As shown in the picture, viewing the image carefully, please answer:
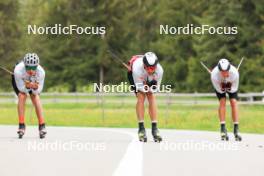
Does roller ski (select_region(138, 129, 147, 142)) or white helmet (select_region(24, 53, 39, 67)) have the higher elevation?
white helmet (select_region(24, 53, 39, 67))

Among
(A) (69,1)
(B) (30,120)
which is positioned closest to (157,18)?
(A) (69,1)

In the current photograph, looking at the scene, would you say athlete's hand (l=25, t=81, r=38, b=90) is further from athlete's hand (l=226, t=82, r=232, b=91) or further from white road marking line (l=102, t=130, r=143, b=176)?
athlete's hand (l=226, t=82, r=232, b=91)

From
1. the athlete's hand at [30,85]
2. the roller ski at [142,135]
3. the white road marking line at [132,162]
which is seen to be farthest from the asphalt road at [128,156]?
the athlete's hand at [30,85]

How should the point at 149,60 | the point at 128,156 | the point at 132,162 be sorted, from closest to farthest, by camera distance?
the point at 132,162 < the point at 128,156 < the point at 149,60

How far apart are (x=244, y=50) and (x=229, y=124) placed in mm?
33081

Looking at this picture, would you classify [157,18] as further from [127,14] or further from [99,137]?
[99,137]

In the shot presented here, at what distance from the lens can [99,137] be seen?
19750 mm

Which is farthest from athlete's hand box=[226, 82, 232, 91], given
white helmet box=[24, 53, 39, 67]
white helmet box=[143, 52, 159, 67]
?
white helmet box=[24, 53, 39, 67]

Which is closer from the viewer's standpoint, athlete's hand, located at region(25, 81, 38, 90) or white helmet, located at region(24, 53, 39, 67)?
white helmet, located at region(24, 53, 39, 67)

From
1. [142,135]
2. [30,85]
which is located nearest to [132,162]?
[142,135]

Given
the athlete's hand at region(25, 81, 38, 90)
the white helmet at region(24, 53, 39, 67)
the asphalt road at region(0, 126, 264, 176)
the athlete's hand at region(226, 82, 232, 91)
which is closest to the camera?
the asphalt road at region(0, 126, 264, 176)

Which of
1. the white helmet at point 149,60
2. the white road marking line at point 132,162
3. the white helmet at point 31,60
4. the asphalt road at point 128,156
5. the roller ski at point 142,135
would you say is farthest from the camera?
the white helmet at point 31,60

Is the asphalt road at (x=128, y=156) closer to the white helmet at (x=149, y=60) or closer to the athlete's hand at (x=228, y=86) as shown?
the athlete's hand at (x=228, y=86)

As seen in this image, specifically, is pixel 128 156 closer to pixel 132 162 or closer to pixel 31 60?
pixel 132 162
